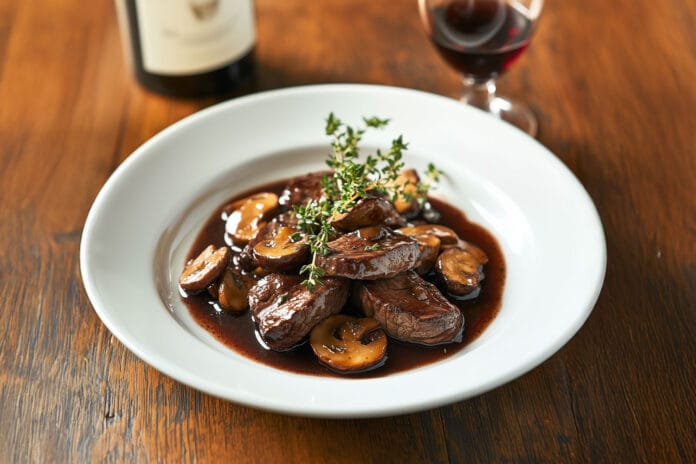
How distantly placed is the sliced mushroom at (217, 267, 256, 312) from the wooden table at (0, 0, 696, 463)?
0.21 meters

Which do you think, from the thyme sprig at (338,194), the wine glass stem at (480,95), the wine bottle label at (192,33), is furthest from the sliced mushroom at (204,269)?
the wine glass stem at (480,95)

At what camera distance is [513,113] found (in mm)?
2783

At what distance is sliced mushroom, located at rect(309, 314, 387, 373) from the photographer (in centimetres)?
174

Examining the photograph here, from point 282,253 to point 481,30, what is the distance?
1077 mm

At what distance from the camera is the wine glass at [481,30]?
255 cm

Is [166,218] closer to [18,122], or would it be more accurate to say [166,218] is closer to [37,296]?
[37,296]

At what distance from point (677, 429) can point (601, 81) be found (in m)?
1.49

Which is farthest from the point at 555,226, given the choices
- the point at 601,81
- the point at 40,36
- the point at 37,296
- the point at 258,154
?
the point at 40,36

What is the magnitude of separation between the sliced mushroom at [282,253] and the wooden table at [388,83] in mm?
316

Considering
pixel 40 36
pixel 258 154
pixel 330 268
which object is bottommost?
pixel 40 36

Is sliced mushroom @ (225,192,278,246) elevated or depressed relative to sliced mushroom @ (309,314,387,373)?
depressed

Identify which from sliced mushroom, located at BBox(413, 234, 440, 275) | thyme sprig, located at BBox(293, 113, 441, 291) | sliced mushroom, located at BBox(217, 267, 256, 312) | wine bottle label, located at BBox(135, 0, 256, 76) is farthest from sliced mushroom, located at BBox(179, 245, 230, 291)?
wine bottle label, located at BBox(135, 0, 256, 76)

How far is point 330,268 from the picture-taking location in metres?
1.78

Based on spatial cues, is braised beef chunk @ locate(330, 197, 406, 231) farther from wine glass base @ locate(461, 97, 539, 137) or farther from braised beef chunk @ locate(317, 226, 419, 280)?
wine glass base @ locate(461, 97, 539, 137)
